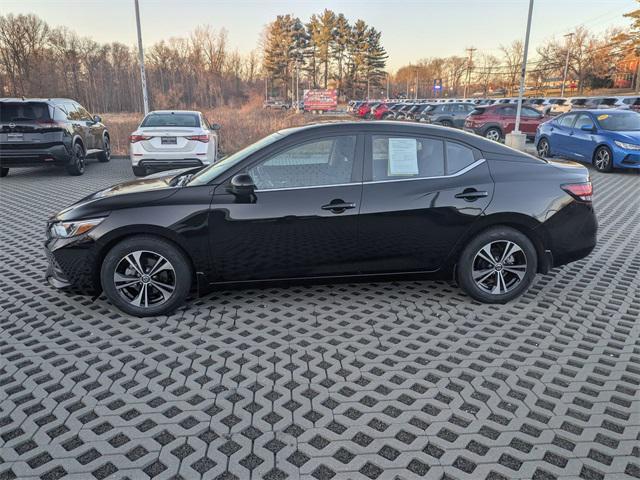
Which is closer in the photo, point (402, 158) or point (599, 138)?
point (402, 158)

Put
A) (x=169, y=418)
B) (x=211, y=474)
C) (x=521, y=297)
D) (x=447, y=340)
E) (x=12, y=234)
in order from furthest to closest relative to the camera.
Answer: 1. (x=12, y=234)
2. (x=521, y=297)
3. (x=447, y=340)
4. (x=169, y=418)
5. (x=211, y=474)

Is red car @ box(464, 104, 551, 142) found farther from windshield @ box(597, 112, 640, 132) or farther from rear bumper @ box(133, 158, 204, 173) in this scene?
rear bumper @ box(133, 158, 204, 173)

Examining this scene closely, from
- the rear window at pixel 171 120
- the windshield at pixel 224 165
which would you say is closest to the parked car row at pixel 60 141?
the rear window at pixel 171 120

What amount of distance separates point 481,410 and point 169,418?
1.79 metres

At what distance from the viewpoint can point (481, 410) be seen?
8.95ft

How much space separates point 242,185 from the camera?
3758 millimetres

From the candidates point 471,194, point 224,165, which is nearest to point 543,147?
point 471,194

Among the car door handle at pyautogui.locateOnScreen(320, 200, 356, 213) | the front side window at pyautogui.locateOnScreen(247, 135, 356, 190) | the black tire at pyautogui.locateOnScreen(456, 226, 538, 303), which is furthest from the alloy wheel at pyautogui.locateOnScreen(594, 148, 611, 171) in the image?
the car door handle at pyautogui.locateOnScreen(320, 200, 356, 213)

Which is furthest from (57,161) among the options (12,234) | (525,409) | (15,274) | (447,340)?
(525,409)

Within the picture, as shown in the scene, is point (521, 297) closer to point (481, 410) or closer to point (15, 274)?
point (481, 410)

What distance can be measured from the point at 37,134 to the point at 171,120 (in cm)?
285

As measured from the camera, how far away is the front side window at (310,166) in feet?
12.8

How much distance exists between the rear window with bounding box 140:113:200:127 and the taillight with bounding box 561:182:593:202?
889 centimetres

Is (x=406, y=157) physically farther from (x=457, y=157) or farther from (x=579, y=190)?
(x=579, y=190)
